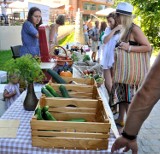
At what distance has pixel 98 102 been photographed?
1.85 metres

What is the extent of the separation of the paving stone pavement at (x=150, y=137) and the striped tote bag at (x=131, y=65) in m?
0.86

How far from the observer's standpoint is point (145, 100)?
50.1 inches

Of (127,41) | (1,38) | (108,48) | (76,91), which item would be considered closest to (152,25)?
(1,38)

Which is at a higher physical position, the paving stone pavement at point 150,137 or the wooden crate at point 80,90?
the wooden crate at point 80,90

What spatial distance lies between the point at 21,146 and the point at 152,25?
13.0 meters

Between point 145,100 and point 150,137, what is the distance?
267cm

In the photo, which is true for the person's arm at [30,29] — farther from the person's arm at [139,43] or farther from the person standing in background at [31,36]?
the person's arm at [139,43]

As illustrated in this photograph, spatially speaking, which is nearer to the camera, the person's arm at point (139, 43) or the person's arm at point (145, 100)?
the person's arm at point (145, 100)

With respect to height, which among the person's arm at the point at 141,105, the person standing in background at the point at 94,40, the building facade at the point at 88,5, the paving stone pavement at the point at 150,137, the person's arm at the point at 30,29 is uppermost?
the building facade at the point at 88,5

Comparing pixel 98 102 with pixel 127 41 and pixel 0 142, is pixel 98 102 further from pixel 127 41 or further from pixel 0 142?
pixel 127 41

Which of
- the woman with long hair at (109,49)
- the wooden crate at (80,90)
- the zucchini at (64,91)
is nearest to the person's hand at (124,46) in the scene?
the wooden crate at (80,90)

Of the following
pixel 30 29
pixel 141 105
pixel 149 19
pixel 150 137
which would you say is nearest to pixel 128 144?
pixel 141 105

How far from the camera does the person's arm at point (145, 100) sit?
1.22 metres

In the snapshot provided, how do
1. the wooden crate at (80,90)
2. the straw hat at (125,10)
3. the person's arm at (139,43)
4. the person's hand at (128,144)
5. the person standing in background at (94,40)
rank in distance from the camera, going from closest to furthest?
1. the person's hand at (128,144)
2. the wooden crate at (80,90)
3. the person's arm at (139,43)
4. the straw hat at (125,10)
5. the person standing in background at (94,40)
